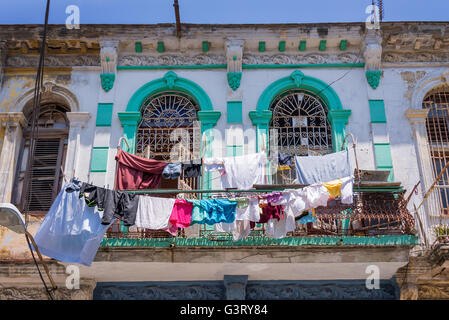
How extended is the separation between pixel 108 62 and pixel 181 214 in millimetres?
4321

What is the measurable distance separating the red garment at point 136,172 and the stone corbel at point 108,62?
2115mm

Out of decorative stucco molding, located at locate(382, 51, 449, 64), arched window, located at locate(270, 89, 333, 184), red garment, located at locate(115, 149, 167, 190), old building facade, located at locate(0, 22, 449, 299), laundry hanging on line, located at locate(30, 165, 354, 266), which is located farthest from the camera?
decorative stucco molding, located at locate(382, 51, 449, 64)

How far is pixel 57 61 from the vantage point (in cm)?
1212

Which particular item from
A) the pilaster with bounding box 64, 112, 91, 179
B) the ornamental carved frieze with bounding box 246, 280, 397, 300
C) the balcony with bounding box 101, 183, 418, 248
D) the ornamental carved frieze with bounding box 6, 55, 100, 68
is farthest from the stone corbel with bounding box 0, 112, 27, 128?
the ornamental carved frieze with bounding box 246, 280, 397, 300

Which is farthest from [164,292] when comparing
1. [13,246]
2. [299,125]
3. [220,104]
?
[299,125]

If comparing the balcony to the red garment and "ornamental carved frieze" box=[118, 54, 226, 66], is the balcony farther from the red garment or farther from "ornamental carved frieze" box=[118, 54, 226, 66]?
"ornamental carved frieze" box=[118, 54, 226, 66]

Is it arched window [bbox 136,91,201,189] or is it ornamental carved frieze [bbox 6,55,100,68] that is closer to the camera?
arched window [bbox 136,91,201,189]

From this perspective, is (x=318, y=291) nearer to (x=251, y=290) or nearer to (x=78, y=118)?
(x=251, y=290)

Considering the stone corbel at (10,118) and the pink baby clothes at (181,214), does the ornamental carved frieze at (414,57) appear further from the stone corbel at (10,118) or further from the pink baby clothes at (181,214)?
the stone corbel at (10,118)

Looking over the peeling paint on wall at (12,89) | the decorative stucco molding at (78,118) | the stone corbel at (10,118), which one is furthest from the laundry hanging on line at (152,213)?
the peeling paint on wall at (12,89)

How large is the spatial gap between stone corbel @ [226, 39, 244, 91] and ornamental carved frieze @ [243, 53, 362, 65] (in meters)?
0.27

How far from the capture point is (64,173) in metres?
11.0

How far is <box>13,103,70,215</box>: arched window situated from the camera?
11031mm
